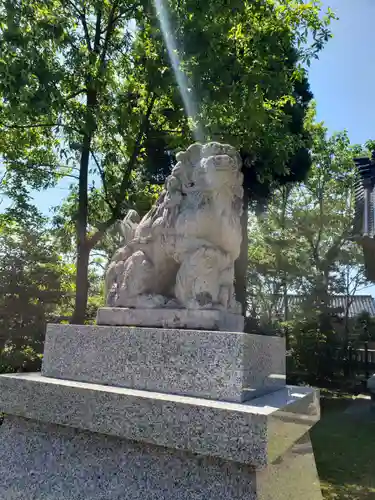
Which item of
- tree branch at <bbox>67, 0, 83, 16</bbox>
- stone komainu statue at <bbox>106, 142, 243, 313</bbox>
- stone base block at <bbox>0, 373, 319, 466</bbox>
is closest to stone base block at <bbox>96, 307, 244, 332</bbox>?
stone komainu statue at <bbox>106, 142, 243, 313</bbox>

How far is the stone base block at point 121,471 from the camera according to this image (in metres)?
2.05

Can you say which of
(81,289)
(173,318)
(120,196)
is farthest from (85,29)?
(173,318)

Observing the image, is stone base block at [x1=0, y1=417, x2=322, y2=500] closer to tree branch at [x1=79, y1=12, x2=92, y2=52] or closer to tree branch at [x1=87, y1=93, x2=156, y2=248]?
tree branch at [x1=87, y1=93, x2=156, y2=248]

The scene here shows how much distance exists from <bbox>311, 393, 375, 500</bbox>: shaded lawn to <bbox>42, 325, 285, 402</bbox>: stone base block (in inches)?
111

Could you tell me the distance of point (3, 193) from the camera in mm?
7812

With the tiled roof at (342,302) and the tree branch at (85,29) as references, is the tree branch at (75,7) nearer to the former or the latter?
the tree branch at (85,29)

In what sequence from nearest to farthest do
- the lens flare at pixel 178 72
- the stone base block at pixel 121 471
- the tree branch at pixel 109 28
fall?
the stone base block at pixel 121 471 → the lens flare at pixel 178 72 → the tree branch at pixel 109 28

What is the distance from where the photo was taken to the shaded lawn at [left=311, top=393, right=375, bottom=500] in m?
Answer: 4.71

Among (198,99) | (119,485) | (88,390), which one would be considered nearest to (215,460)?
(119,485)

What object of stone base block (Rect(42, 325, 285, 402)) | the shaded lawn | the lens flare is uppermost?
the lens flare

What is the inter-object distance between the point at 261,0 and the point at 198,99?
1915 millimetres

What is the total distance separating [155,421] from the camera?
7.13 feet

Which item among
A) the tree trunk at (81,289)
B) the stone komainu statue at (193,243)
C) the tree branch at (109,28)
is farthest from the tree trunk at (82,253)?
the stone komainu statue at (193,243)

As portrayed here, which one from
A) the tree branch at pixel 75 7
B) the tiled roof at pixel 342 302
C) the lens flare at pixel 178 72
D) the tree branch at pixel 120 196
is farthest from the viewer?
the tiled roof at pixel 342 302
